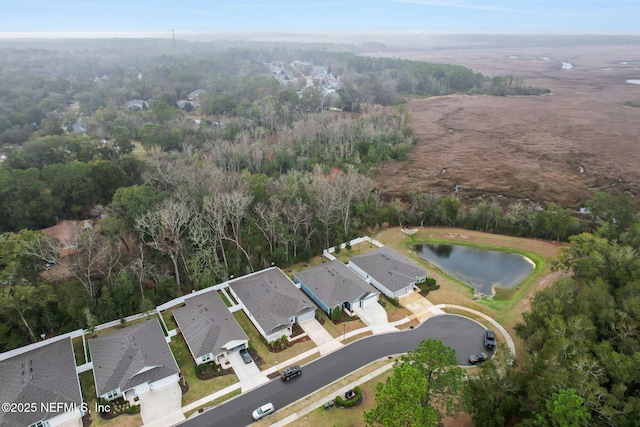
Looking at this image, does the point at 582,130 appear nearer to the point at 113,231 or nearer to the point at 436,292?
the point at 436,292

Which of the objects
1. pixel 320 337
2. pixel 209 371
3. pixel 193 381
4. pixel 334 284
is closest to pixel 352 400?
pixel 320 337

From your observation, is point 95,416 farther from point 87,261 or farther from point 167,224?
point 167,224

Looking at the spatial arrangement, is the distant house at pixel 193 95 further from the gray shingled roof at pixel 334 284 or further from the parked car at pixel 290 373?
the parked car at pixel 290 373

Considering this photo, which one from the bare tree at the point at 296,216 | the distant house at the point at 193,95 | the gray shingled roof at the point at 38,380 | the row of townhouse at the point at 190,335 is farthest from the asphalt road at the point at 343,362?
the distant house at the point at 193,95

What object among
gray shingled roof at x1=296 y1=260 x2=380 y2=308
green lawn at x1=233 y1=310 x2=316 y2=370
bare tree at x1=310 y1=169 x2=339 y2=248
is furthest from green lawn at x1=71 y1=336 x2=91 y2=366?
bare tree at x1=310 y1=169 x2=339 y2=248

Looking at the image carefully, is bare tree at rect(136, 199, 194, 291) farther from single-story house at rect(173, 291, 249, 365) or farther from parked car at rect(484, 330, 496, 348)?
parked car at rect(484, 330, 496, 348)

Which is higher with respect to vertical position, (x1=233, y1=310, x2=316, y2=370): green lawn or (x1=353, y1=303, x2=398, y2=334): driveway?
(x1=353, y1=303, x2=398, y2=334): driveway
